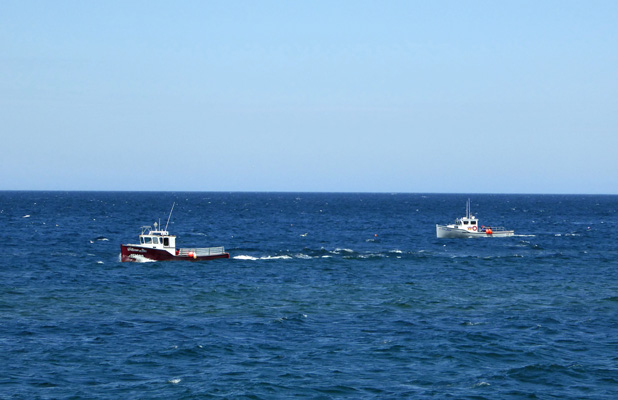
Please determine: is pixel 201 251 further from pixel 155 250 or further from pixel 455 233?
pixel 455 233

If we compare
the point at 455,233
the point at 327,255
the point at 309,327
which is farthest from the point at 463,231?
the point at 309,327

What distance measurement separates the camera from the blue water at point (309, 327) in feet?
108

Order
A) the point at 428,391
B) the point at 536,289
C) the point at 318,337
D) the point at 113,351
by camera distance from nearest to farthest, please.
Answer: the point at 428,391 → the point at 113,351 → the point at 318,337 → the point at 536,289

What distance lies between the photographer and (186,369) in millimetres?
34844

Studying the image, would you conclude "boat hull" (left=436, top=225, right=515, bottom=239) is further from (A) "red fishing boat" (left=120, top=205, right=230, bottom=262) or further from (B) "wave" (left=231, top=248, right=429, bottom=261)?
(A) "red fishing boat" (left=120, top=205, right=230, bottom=262)

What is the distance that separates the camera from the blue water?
3278cm

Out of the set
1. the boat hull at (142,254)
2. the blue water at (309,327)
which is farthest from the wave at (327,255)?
the boat hull at (142,254)

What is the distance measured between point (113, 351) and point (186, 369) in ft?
17.6

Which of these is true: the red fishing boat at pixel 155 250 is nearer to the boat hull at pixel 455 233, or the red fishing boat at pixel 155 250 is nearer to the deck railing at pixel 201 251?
the deck railing at pixel 201 251

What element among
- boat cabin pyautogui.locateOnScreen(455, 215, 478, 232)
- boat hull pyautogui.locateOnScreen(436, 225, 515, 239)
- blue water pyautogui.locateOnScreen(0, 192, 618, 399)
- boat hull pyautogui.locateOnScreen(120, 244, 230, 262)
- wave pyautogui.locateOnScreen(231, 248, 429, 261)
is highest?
boat cabin pyautogui.locateOnScreen(455, 215, 478, 232)

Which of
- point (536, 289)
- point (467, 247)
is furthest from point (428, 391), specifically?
point (467, 247)

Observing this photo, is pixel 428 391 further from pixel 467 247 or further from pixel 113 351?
pixel 467 247

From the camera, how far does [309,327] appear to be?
44.3m

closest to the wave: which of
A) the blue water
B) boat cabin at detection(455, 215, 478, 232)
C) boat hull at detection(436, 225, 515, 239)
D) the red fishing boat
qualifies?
the blue water
